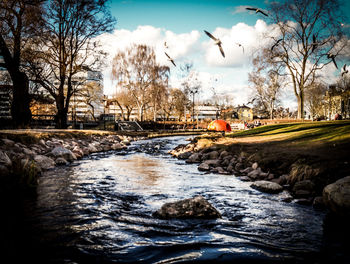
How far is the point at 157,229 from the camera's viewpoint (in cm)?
327

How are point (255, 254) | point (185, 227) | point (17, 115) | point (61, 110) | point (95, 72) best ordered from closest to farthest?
1. point (255, 254)
2. point (185, 227)
3. point (17, 115)
4. point (61, 110)
5. point (95, 72)

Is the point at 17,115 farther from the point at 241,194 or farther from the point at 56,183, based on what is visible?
the point at 241,194

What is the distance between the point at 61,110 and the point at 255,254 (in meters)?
19.2

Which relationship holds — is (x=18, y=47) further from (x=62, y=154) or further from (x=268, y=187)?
(x=268, y=187)

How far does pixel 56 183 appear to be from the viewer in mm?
5633

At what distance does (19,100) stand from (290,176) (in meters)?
16.3

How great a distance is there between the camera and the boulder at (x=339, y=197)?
336 centimetres

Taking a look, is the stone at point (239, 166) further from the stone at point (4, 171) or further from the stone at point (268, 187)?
the stone at point (4, 171)

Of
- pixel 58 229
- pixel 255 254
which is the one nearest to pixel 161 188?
pixel 58 229

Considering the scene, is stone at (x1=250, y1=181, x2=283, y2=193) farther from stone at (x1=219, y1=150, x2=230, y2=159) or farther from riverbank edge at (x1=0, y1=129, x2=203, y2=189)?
riverbank edge at (x1=0, y1=129, x2=203, y2=189)

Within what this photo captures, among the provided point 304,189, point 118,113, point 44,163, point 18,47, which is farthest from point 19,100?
point 118,113

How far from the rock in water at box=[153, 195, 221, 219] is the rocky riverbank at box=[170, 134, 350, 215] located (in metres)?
1.73

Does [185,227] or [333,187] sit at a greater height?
[333,187]

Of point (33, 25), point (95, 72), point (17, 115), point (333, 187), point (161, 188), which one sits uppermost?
point (33, 25)
